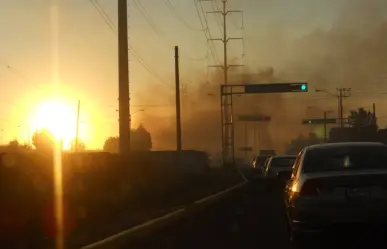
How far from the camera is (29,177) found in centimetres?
1797

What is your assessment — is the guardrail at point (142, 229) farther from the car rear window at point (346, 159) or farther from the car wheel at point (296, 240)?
the car rear window at point (346, 159)

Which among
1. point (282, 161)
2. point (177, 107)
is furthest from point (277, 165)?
point (177, 107)

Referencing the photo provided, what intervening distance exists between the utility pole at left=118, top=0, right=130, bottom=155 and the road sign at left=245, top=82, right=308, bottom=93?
3112cm

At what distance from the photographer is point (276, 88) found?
214ft

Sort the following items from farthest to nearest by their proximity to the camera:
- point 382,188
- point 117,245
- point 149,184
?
point 149,184 < point 117,245 < point 382,188

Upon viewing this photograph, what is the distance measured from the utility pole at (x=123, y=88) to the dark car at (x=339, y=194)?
2317 cm

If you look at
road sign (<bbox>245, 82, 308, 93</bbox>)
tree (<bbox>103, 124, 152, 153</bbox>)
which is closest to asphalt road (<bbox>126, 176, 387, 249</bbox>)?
road sign (<bbox>245, 82, 308, 93</bbox>)

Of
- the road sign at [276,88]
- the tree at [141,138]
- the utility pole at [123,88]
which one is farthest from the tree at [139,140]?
the utility pole at [123,88]

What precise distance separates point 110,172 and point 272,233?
520 inches

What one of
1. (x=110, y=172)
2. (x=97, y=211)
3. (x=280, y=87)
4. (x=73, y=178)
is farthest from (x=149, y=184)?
(x=280, y=87)

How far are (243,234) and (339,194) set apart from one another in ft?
13.2

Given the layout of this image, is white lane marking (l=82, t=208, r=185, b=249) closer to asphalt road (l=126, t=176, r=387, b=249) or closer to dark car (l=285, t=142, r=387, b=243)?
asphalt road (l=126, t=176, r=387, b=249)

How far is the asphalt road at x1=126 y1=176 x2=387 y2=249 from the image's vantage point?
12.1 meters

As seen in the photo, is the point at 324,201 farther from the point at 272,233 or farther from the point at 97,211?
the point at 97,211
